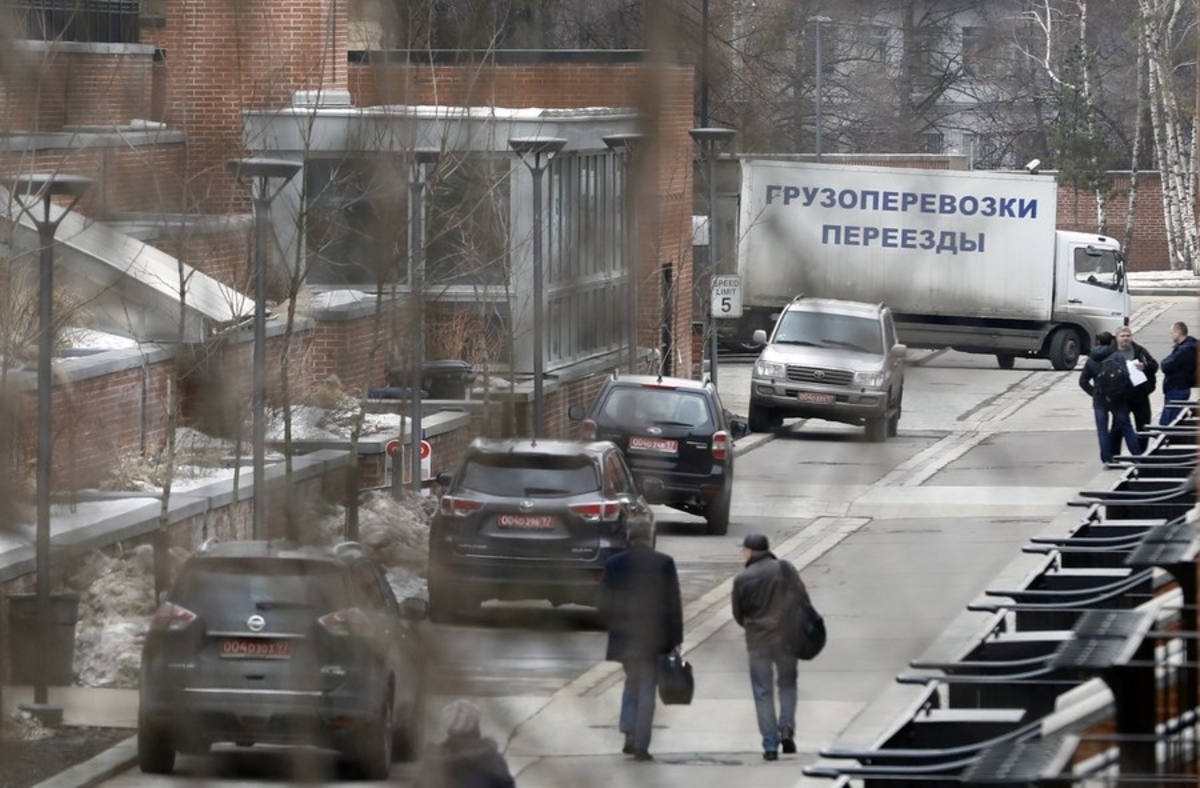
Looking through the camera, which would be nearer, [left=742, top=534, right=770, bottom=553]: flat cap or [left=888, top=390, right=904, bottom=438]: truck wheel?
[left=888, top=390, right=904, bottom=438]: truck wheel

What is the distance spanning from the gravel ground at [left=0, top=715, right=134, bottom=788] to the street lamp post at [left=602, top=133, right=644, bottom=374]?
54cm

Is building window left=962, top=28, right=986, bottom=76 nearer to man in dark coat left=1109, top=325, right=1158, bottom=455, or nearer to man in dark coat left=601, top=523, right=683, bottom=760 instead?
man in dark coat left=601, top=523, right=683, bottom=760

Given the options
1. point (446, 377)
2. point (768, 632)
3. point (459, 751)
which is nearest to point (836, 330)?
point (446, 377)

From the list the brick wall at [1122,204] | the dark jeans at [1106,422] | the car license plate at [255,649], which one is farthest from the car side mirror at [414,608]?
the dark jeans at [1106,422]

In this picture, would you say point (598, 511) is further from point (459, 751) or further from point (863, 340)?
point (863, 340)

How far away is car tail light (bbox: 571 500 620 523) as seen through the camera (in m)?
3.03

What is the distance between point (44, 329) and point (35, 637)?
54 centimetres

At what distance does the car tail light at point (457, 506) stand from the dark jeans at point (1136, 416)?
14.0 metres

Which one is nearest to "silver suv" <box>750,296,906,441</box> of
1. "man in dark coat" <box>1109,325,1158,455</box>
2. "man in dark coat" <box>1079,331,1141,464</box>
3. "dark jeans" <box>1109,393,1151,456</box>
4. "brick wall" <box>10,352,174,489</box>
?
"brick wall" <box>10,352,174,489</box>

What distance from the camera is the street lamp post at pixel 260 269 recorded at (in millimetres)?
1205

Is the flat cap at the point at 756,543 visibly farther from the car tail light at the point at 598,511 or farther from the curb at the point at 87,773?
the curb at the point at 87,773

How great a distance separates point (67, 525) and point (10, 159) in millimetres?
294

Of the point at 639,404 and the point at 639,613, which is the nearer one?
the point at 639,613

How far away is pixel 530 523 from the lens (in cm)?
180
